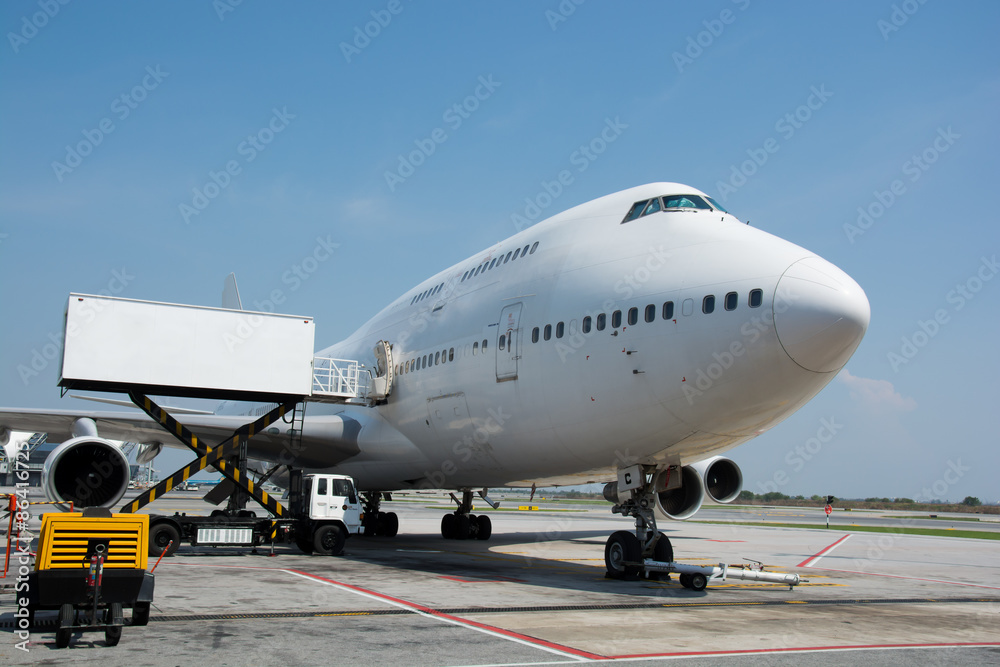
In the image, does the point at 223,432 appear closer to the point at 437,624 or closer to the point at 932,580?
the point at 437,624

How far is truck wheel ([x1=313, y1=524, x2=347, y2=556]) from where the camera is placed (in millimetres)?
15648

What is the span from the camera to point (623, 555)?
12039 millimetres

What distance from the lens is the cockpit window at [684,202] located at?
12452 millimetres

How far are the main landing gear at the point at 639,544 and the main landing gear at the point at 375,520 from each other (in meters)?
11.5

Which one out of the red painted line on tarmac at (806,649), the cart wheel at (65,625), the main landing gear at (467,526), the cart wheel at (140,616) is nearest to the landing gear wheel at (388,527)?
the main landing gear at (467,526)

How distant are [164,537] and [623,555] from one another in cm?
834

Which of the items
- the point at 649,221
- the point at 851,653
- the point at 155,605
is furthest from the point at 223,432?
the point at 851,653

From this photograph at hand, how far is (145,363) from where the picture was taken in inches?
565

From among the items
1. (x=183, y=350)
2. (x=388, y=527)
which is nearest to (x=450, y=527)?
(x=388, y=527)

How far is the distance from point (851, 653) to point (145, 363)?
40.0ft

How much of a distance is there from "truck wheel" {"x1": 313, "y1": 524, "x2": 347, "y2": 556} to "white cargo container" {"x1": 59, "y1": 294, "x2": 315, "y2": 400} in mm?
2713

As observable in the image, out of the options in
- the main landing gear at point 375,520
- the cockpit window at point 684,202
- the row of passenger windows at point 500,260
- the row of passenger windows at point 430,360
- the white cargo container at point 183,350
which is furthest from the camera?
the main landing gear at point 375,520

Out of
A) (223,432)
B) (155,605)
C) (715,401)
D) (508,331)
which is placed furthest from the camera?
(223,432)

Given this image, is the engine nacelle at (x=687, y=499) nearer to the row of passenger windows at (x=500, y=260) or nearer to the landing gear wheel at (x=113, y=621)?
the row of passenger windows at (x=500, y=260)
